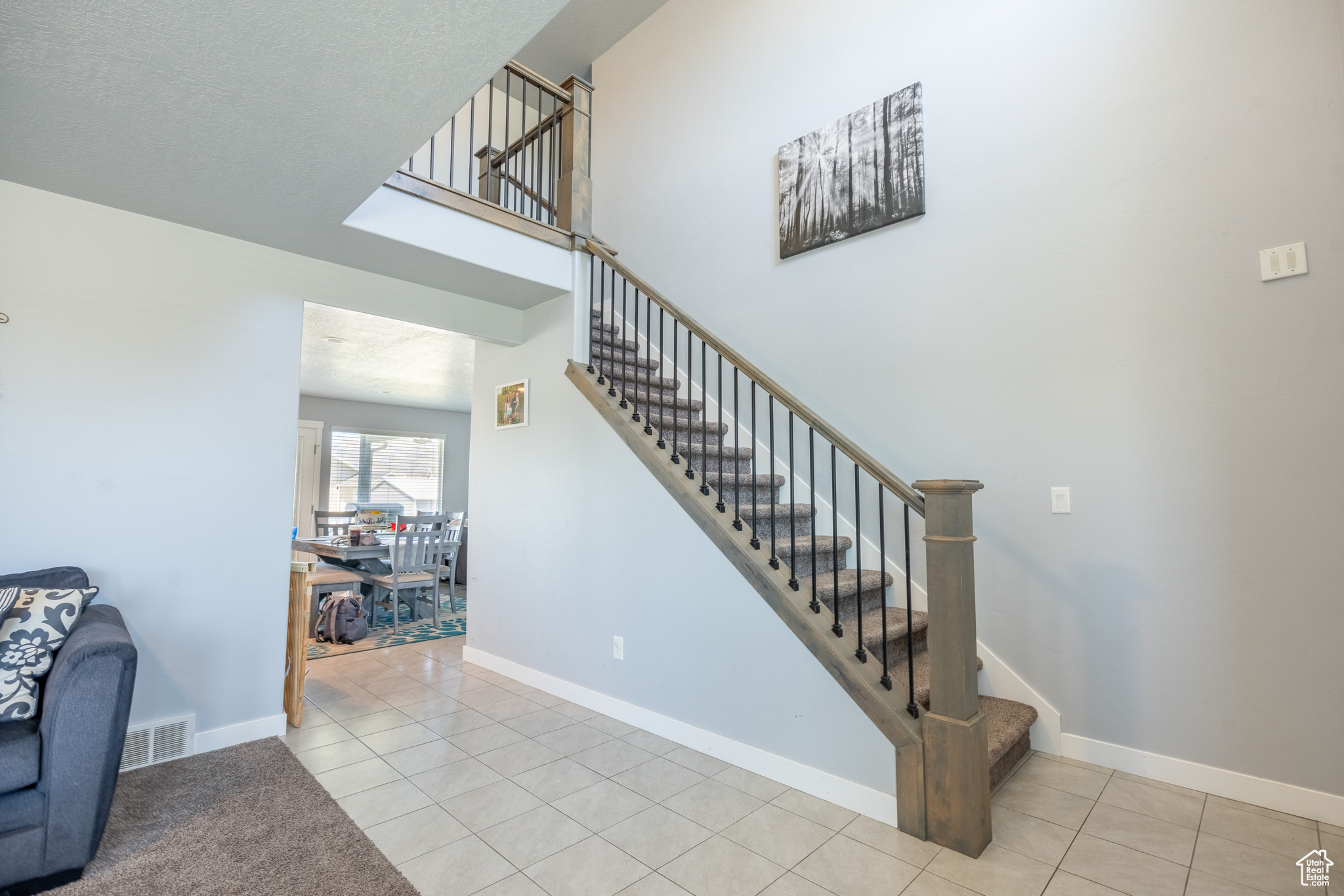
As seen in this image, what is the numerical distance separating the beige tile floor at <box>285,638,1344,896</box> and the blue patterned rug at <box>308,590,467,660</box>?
178 cm

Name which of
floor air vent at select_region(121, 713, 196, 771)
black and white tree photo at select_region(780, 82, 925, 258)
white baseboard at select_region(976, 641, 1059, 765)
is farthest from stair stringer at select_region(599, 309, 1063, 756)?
floor air vent at select_region(121, 713, 196, 771)

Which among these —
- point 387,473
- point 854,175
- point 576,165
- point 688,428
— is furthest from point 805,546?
Answer: point 387,473

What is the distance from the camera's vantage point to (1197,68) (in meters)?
2.37

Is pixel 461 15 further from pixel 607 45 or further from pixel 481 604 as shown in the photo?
pixel 607 45

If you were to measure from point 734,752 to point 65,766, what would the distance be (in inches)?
85.5

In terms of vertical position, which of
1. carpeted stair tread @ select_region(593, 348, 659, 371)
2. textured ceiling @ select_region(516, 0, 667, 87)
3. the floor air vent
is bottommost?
the floor air vent

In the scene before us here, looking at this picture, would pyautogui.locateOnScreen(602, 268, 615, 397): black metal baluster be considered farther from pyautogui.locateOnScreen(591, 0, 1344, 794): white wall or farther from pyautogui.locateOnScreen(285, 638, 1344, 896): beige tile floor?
pyautogui.locateOnScreen(285, 638, 1344, 896): beige tile floor

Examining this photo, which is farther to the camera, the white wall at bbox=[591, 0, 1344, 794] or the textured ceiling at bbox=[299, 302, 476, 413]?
the textured ceiling at bbox=[299, 302, 476, 413]

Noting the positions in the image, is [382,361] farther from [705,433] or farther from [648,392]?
[705,433]

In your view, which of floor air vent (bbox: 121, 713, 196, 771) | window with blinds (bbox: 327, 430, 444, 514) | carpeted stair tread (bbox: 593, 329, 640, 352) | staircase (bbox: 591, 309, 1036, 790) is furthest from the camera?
window with blinds (bbox: 327, 430, 444, 514)

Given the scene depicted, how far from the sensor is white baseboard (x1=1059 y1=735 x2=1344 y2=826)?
207cm

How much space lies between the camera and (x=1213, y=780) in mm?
2266

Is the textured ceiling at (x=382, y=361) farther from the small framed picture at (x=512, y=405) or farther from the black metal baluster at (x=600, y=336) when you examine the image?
the black metal baluster at (x=600, y=336)

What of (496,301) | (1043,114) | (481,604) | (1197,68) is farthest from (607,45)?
(481,604)
